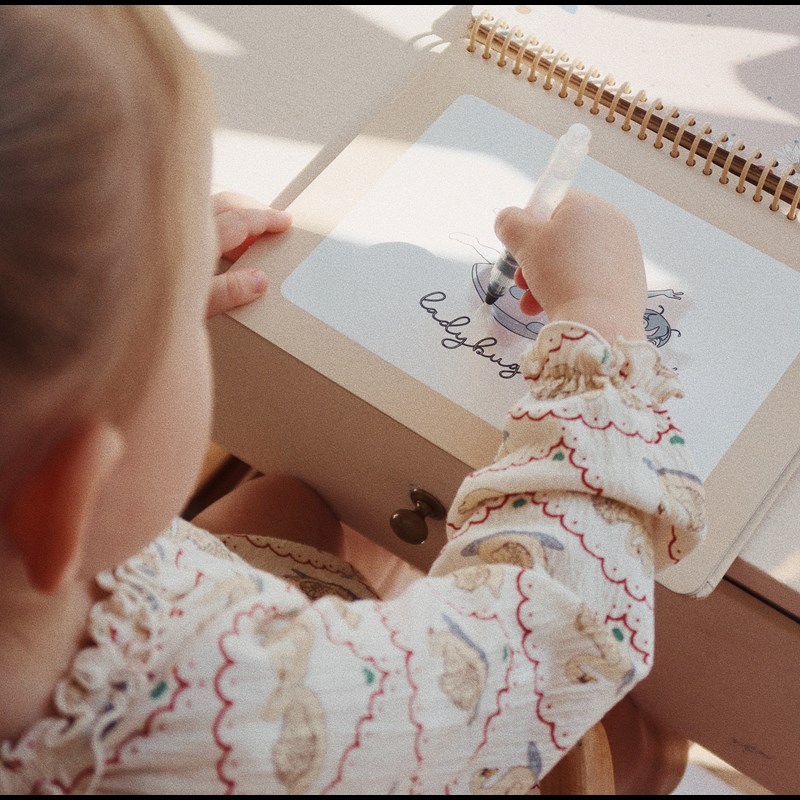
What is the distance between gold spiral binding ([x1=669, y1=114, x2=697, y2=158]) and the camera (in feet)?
2.54

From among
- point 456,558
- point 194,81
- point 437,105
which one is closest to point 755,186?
point 437,105

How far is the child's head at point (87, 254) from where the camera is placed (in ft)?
1.16

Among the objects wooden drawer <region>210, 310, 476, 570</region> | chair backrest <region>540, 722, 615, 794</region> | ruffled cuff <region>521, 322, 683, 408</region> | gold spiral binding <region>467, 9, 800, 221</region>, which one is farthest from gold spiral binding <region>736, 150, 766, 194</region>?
chair backrest <region>540, 722, 615, 794</region>

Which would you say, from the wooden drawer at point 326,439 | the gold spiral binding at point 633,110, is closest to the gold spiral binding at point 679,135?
the gold spiral binding at point 633,110

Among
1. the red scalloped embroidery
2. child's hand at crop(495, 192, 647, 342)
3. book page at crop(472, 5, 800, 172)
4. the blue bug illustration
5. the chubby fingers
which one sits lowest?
the red scalloped embroidery

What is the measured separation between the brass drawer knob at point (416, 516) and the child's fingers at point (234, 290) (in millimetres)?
175

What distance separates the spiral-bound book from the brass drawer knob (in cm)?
8

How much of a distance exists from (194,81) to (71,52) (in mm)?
55

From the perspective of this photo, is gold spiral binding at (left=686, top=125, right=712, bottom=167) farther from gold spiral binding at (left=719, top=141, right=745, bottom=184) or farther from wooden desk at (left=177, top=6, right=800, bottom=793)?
wooden desk at (left=177, top=6, right=800, bottom=793)

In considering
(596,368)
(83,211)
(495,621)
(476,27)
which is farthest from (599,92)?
(83,211)

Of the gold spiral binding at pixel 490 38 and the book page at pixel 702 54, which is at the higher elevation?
the book page at pixel 702 54

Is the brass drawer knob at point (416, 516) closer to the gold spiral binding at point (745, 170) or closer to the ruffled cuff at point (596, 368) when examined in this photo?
the ruffled cuff at point (596, 368)

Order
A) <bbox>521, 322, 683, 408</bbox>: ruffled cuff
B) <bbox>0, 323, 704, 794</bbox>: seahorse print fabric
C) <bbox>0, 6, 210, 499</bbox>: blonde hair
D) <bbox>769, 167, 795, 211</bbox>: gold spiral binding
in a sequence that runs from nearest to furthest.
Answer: <bbox>0, 6, 210, 499</bbox>: blonde hair < <bbox>0, 323, 704, 794</bbox>: seahorse print fabric < <bbox>521, 322, 683, 408</bbox>: ruffled cuff < <bbox>769, 167, 795, 211</bbox>: gold spiral binding

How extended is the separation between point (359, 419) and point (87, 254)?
336 millimetres
